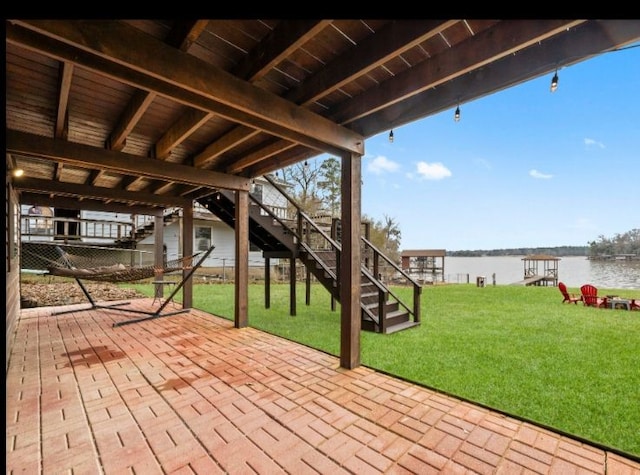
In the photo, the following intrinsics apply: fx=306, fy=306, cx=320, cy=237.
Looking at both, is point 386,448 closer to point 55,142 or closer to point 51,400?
point 51,400

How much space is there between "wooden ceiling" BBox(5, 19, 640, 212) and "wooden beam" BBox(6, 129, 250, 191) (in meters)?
0.02

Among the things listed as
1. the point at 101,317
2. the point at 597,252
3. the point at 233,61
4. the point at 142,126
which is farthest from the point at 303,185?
the point at 597,252

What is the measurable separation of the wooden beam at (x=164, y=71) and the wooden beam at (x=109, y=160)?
203 centimetres

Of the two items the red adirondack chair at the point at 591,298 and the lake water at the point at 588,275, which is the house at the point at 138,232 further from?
the lake water at the point at 588,275

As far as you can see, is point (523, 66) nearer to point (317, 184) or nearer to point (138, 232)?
point (138, 232)

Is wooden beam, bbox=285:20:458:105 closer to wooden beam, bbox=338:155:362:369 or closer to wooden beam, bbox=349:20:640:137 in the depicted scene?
wooden beam, bbox=349:20:640:137

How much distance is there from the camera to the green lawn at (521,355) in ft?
8.34

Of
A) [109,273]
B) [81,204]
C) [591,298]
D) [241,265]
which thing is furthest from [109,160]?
[591,298]

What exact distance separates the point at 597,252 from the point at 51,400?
49.0m

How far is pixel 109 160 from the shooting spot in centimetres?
380

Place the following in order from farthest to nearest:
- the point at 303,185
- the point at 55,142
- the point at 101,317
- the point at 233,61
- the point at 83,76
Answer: the point at 303,185 < the point at 101,317 < the point at 55,142 < the point at 83,76 < the point at 233,61

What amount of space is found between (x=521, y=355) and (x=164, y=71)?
191 inches

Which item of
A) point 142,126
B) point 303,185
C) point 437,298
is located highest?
point 303,185

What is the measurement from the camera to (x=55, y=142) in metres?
3.44
